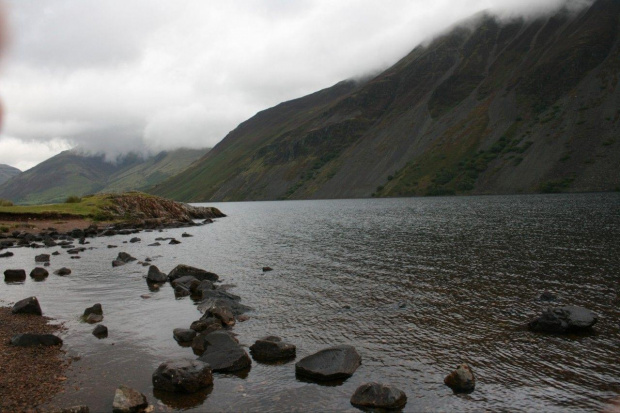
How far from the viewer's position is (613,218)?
229ft

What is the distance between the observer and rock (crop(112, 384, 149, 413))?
13047 millimetres

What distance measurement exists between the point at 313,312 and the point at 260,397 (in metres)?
10.8

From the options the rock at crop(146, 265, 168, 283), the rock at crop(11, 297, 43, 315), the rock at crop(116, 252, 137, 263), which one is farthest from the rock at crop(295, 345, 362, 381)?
the rock at crop(116, 252, 137, 263)

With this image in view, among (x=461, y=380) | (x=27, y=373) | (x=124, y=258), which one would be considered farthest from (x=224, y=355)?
(x=124, y=258)

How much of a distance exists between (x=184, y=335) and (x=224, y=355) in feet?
14.0

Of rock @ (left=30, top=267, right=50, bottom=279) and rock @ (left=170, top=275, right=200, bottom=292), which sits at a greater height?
rock @ (left=30, top=267, right=50, bottom=279)

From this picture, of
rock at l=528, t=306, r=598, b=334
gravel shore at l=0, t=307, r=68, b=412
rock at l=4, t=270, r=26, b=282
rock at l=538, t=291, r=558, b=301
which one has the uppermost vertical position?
rock at l=4, t=270, r=26, b=282

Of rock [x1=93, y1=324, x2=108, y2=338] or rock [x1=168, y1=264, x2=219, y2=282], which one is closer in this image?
rock [x1=93, y1=324, x2=108, y2=338]

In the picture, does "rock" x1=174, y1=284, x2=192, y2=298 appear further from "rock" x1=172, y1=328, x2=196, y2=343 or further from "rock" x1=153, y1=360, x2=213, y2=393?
"rock" x1=153, y1=360, x2=213, y2=393

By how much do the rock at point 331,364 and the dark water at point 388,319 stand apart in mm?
438

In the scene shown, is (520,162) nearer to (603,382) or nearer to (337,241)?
(337,241)

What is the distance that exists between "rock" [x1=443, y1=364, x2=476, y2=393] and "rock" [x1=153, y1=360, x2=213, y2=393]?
31.0 ft

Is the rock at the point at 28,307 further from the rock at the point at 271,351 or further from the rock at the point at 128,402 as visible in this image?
the rock at the point at 271,351

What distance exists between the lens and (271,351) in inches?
719
